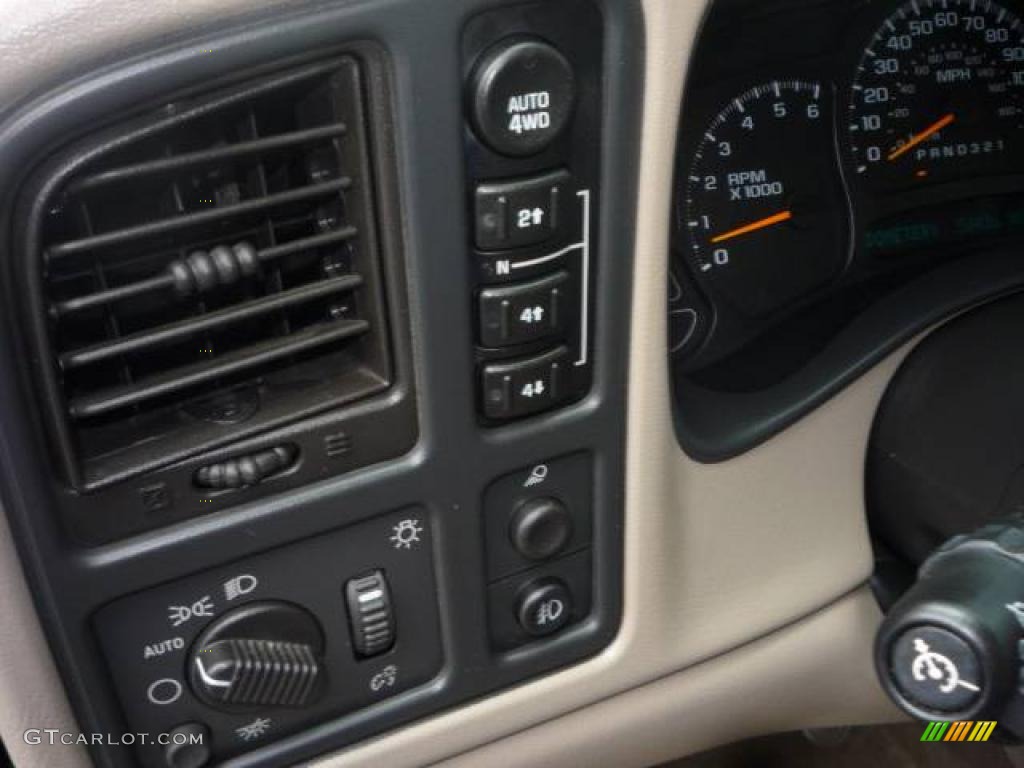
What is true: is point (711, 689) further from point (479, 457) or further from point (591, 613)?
point (479, 457)

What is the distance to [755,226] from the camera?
3.66ft

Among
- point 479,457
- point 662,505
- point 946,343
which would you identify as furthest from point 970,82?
point 479,457

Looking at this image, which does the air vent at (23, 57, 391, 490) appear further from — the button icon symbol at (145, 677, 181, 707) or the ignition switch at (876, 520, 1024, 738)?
→ the ignition switch at (876, 520, 1024, 738)

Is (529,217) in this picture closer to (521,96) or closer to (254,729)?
(521,96)

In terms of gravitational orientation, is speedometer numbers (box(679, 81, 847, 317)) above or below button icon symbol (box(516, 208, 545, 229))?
below

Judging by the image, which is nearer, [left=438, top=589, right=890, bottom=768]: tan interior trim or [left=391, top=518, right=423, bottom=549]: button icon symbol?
[left=391, top=518, right=423, bottom=549]: button icon symbol

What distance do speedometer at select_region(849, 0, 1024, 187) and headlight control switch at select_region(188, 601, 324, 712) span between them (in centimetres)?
71

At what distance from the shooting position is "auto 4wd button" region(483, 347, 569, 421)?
2.65 ft

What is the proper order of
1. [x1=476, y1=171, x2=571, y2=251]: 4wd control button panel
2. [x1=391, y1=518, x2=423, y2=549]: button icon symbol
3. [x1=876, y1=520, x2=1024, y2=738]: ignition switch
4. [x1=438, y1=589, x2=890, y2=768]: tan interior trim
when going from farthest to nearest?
[x1=438, y1=589, x2=890, y2=768]: tan interior trim
[x1=391, y1=518, x2=423, y2=549]: button icon symbol
[x1=476, y1=171, x2=571, y2=251]: 4wd control button panel
[x1=876, y1=520, x2=1024, y2=738]: ignition switch

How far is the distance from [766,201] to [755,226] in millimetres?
28

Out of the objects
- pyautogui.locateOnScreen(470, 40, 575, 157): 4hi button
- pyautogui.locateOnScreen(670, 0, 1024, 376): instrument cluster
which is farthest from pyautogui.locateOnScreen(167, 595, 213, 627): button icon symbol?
pyautogui.locateOnScreen(670, 0, 1024, 376): instrument cluster

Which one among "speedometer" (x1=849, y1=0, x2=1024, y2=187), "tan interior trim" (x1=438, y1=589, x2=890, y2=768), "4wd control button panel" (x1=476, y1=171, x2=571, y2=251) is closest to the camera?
"4wd control button panel" (x1=476, y1=171, x2=571, y2=251)

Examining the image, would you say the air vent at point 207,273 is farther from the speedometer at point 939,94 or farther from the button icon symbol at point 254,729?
the speedometer at point 939,94
